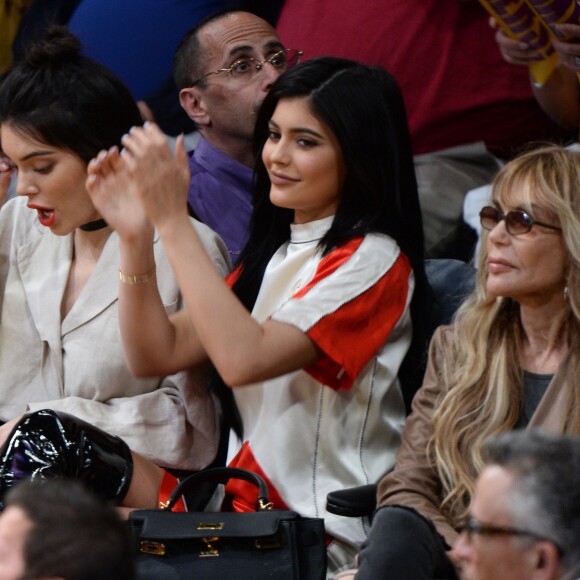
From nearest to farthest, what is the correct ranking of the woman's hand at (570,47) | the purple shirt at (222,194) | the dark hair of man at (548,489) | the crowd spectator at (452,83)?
the dark hair of man at (548,489) < the woman's hand at (570,47) < the purple shirt at (222,194) < the crowd spectator at (452,83)

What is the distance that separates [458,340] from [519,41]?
1005 mm

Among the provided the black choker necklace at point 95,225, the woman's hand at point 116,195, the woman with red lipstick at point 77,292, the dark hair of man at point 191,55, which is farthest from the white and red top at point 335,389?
the dark hair of man at point 191,55

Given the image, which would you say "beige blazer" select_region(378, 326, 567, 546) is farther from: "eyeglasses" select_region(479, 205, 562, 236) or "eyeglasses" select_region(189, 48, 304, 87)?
"eyeglasses" select_region(189, 48, 304, 87)

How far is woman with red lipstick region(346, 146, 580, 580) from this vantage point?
103 inches

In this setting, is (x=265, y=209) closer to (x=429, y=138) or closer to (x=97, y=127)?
(x=97, y=127)

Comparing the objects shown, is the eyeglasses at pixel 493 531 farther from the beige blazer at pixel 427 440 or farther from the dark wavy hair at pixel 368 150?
the dark wavy hair at pixel 368 150

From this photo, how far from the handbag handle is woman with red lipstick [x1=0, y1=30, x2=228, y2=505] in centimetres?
25

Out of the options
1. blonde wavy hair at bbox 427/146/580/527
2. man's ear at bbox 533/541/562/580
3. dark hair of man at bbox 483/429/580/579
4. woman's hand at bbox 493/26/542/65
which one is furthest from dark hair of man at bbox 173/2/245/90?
man's ear at bbox 533/541/562/580

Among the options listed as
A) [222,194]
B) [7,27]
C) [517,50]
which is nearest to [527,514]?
[517,50]

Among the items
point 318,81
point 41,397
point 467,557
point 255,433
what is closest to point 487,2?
point 318,81

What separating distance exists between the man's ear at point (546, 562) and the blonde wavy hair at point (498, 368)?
2.46 feet

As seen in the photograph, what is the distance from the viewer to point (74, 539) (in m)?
1.59

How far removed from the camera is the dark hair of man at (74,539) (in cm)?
157

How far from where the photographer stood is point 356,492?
269cm
